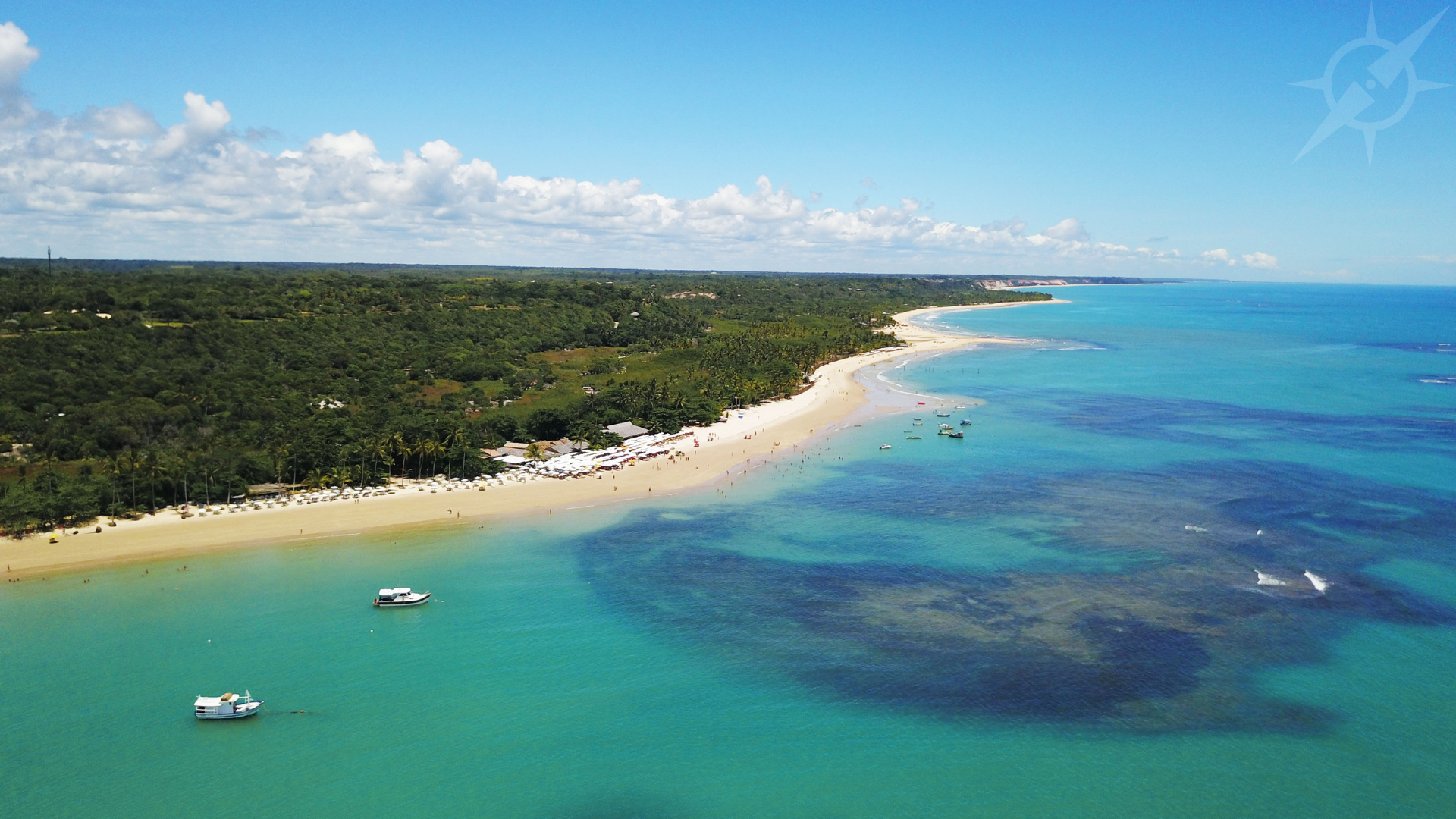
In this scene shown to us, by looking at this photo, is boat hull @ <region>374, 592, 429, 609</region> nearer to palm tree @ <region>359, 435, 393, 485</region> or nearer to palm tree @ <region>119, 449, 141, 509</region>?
palm tree @ <region>359, 435, 393, 485</region>

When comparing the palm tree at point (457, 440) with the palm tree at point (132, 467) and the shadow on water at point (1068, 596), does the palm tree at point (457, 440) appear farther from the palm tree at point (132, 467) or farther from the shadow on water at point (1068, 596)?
the palm tree at point (132, 467)

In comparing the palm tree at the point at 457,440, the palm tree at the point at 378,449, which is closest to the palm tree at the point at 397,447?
the palm tree at the point at 378,449

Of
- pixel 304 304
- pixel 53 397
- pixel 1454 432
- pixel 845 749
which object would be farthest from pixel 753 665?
pixel 304 304

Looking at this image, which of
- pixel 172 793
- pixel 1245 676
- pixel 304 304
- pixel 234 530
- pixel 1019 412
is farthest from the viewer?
pixel 304 304

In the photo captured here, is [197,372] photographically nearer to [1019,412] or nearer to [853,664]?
[853,664]

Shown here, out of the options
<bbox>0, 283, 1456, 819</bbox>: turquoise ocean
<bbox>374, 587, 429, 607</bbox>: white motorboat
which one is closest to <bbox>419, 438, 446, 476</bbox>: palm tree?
<bbox>0, 283, 1456, 819</bbox>: turquoise ocean

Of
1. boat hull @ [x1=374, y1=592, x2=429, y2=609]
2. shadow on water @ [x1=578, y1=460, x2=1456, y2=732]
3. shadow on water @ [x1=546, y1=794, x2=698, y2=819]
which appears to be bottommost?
shadow on water @ [x1=546, y1=794, x2=698, y2=819]

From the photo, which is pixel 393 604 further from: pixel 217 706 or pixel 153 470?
pixel 153 470
